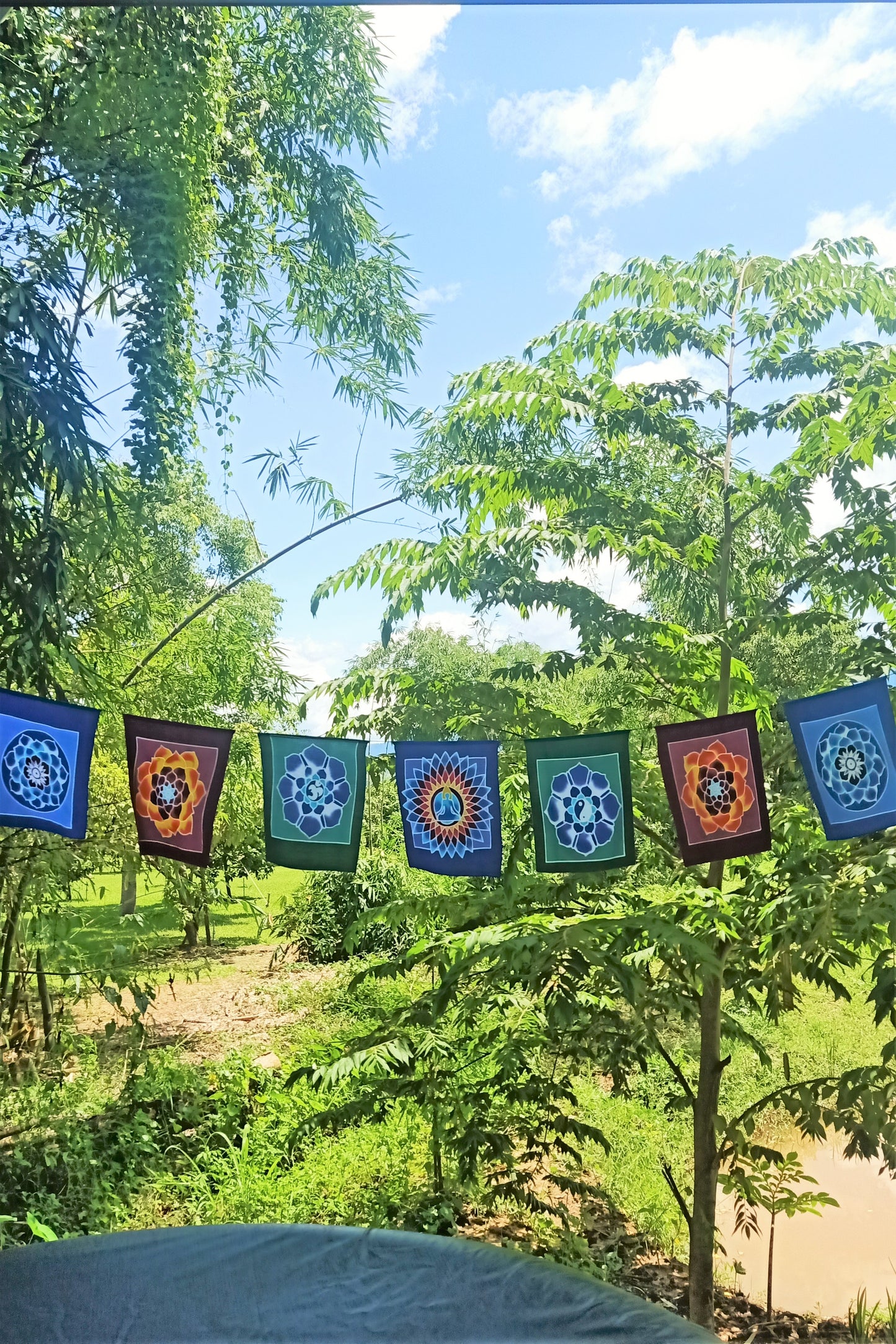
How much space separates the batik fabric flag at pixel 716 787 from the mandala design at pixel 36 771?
5.03 ft

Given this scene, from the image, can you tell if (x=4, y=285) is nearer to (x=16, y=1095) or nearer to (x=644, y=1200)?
(x=16, y=1095)

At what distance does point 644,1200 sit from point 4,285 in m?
3.60

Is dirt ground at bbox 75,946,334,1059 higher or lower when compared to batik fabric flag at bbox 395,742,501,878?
lower

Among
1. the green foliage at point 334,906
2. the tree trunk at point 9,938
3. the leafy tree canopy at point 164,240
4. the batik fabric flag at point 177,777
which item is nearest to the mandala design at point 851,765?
the batik fabric flag at point 177,777

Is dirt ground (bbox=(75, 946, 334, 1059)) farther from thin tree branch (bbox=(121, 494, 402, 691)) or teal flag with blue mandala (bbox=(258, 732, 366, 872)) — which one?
teal flag with blue mandala (bbox=(258, 732, 366, 872))

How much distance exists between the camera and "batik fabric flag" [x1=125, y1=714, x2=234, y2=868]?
240cm

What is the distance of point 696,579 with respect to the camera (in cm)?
273

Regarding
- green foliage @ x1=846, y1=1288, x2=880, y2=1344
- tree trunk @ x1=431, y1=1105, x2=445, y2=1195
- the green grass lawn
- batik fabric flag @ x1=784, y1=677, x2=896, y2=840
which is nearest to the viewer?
batik fabric flag @ x1=784, y1=677, x2=896, y2=840

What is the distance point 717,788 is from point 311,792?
102 cm

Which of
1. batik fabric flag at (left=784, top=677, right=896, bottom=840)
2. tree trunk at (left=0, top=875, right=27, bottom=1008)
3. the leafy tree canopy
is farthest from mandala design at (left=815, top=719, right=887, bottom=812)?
tree trunk at (left=0, top=875, right=27, bottom=1008)

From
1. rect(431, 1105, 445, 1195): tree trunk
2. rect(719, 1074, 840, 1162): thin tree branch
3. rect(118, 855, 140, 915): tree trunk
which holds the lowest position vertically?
rect(431, 1105, 445, 1195): tree trunk

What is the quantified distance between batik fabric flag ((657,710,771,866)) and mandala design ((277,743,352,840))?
0.83 metres

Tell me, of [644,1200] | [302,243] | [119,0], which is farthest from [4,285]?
[644,1200]

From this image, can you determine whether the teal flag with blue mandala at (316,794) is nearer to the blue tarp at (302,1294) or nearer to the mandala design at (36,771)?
the mandala design at (36,771)
